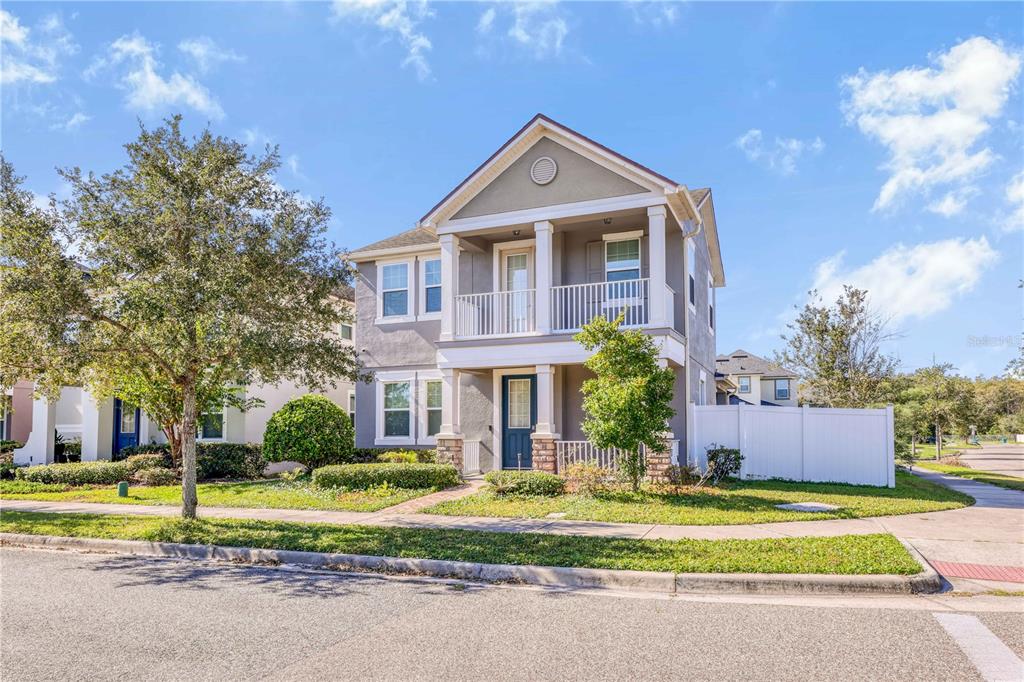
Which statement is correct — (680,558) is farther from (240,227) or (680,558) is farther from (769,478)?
(769,478)

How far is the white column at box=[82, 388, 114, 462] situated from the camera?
22484 millimetres

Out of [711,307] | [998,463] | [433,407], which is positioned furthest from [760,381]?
[433,407]

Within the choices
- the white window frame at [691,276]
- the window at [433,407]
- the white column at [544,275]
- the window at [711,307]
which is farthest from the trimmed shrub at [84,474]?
the window at [711,307]

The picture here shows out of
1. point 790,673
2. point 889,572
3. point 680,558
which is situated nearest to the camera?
point 790,673

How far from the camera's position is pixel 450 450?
661 inches

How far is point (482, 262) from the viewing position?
1908 cm

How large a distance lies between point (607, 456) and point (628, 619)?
9.97 m

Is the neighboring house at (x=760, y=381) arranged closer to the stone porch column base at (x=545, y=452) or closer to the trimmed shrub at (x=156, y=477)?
the stone porch column base at (x=545, y=452)

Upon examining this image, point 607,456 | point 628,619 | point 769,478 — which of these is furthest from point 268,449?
point 628,619

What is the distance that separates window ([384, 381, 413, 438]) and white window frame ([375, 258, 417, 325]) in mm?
1815

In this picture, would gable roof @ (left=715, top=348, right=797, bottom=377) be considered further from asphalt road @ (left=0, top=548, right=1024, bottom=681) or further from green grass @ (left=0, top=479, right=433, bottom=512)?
asphalt road @ (left=0, top=548, right=1024, bottom=681)

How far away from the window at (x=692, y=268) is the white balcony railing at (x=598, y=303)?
174cm

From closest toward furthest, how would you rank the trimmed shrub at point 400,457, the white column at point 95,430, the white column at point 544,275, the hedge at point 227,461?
the white column at point 544,275 → the trimmed shrub at point 400,457 → the hedge at point 227,461 → the white column at point 95,430

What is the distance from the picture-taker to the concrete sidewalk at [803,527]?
915cm
